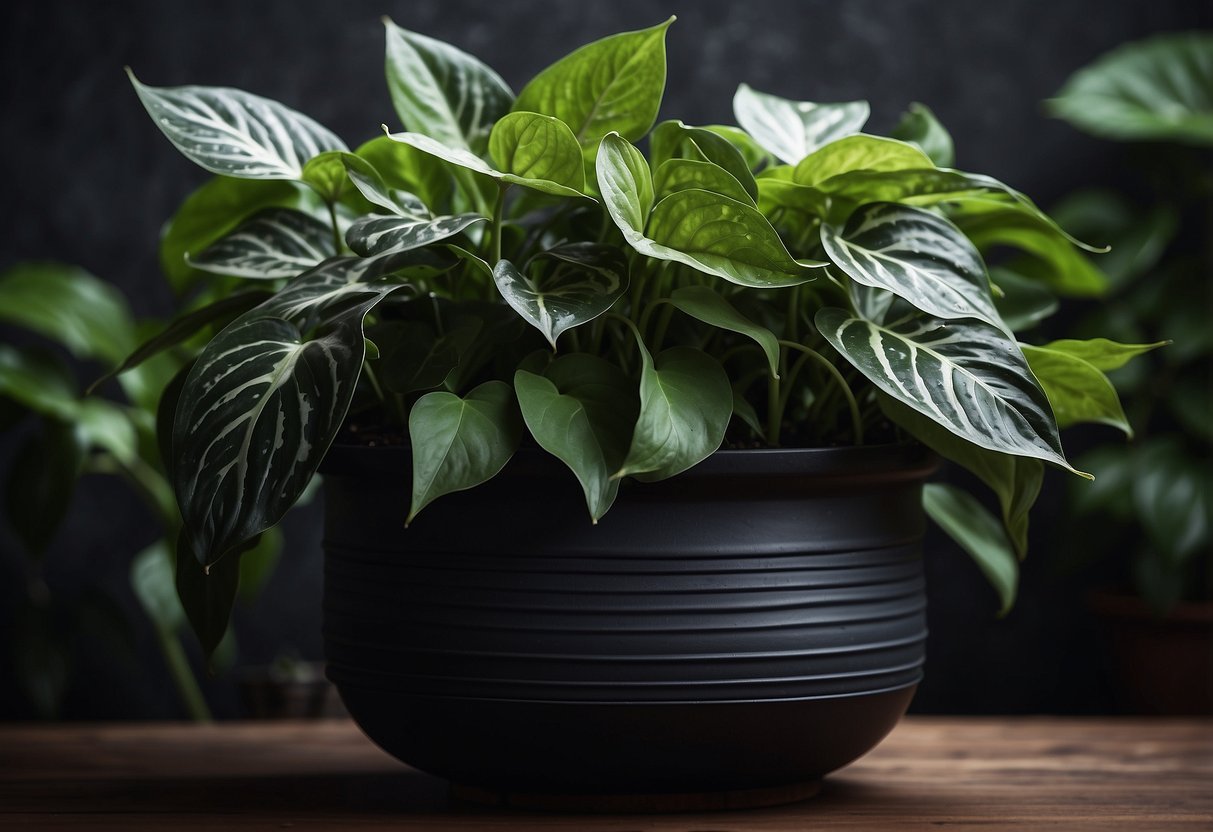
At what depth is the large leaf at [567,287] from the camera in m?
0.58

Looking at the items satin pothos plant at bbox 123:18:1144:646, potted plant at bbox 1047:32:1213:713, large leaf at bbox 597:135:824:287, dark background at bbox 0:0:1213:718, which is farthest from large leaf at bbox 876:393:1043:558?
dark background at bbox 0:0:1213:718

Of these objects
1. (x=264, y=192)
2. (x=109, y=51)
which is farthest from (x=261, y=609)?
(x=264, y=192)

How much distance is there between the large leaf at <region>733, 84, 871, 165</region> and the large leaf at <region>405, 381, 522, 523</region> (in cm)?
26

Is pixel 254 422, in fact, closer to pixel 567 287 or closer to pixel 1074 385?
pixel 567 287

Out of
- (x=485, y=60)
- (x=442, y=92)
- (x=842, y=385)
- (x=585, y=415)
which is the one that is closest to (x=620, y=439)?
(x=585, y=415)

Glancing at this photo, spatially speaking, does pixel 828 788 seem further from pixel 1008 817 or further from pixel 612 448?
pixel 612 448

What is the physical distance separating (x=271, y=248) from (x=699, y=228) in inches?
11.5

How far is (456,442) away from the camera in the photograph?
0.59 metres

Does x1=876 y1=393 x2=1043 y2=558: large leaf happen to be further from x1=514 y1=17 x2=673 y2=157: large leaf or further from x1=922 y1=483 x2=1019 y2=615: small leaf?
x1=514 y1=17 x2=673 y2=157: large leaf

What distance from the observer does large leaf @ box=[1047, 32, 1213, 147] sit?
1.67 meters

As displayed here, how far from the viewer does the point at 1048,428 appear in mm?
605

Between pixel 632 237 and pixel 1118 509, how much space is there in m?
1.37

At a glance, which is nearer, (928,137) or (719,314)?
(719,314)

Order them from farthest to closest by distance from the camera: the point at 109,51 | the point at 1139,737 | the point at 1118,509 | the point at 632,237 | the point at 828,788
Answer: the point at 109,51 → the point at 1118,509 → the point at 1139,737 → the point at 828,788 → the point at 632,237
